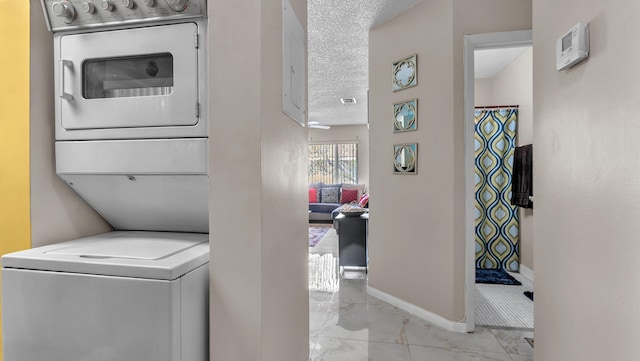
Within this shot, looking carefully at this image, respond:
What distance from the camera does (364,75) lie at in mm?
4375

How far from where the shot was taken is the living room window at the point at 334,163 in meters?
8.38

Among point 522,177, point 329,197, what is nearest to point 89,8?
point 522,177

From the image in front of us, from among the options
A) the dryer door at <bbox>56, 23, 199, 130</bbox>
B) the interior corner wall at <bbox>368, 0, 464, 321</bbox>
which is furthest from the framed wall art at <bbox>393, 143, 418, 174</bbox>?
the dryer door at <bbox>56, 23, 199, 130</bbox>

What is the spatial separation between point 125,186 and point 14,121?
1.47 feet

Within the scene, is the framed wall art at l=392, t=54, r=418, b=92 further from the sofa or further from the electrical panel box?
the sofa

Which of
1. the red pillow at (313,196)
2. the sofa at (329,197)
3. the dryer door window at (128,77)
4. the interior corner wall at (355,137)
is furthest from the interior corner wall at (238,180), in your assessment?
the interior corner wall at (355,137)

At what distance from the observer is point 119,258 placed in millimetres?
1001

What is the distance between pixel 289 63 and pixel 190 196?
2.34 feet

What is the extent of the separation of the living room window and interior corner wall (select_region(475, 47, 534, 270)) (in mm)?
4486

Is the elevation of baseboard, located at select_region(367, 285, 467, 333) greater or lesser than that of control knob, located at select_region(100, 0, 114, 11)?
lesser

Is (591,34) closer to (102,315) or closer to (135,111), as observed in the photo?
(135,111)

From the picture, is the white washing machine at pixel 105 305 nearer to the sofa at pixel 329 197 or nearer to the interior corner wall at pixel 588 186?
the interior corner wall at pixel 588 186

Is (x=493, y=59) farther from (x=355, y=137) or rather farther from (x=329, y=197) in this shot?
(x=329, y=197)

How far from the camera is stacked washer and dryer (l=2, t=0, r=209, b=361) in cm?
95
